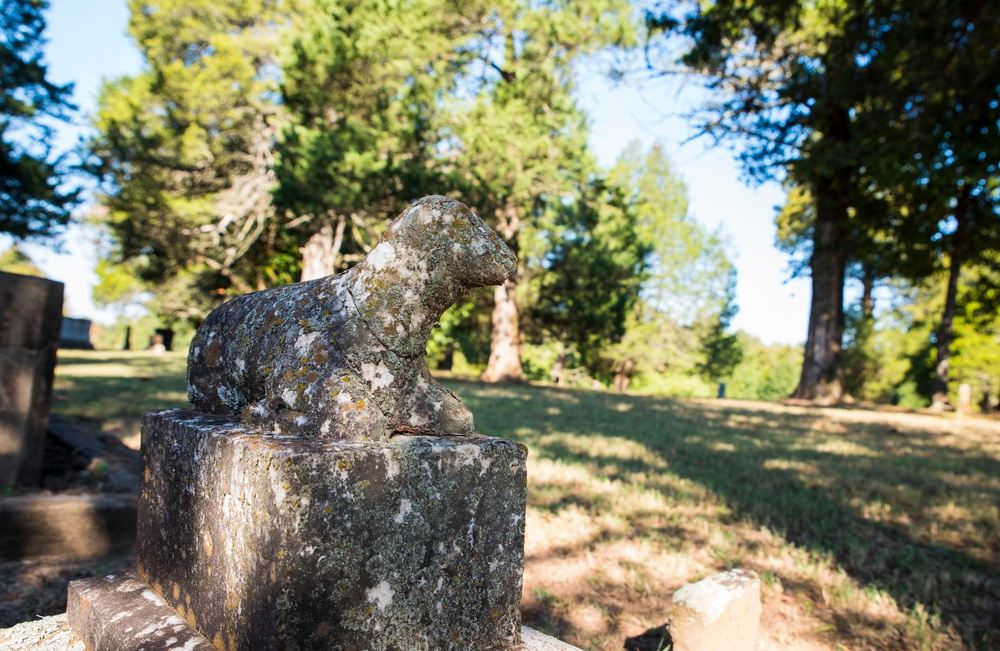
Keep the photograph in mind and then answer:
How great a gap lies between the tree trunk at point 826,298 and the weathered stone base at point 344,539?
15.6 m

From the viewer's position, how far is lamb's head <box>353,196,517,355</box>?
6.51ft

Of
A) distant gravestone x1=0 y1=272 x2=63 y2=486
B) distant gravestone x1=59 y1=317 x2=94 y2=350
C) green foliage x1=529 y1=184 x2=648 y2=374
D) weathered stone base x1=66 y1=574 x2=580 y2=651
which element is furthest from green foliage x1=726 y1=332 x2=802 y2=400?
weathered stone base x1=66 y1=574 x2=580 y2=651

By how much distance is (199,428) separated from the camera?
2.04 meters

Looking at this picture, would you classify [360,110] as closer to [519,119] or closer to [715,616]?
[519,119]

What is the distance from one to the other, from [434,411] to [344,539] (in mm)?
555

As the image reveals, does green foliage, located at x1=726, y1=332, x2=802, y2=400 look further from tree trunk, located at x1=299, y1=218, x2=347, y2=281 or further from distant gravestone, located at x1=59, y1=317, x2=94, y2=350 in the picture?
distant gravestone, located at x1=59, y1=317, x2=94, y2=350

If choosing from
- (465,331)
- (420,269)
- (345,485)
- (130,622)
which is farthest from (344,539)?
(465,331)

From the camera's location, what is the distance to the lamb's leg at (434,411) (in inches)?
82.9

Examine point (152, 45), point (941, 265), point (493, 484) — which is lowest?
point (493, 484)

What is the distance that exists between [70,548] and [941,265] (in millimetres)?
20260

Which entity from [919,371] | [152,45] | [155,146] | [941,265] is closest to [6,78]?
[155,146]

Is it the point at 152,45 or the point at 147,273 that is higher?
the point at 152,45

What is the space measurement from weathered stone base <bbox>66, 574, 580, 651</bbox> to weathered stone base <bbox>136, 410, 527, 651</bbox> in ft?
0.19

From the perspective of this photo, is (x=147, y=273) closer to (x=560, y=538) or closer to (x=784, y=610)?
(x=560, y=538)
